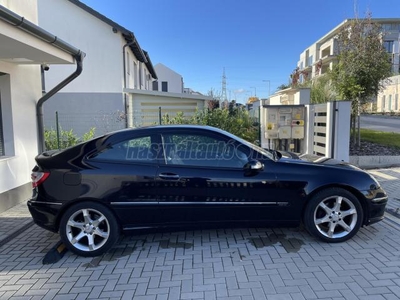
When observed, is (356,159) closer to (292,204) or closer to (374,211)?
(374,211)

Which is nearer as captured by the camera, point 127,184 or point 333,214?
point 127,184

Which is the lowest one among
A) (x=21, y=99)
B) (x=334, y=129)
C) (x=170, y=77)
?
(x=334, y=129)

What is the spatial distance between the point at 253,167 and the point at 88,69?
1120 cm

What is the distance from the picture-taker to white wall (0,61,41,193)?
17.7 ft

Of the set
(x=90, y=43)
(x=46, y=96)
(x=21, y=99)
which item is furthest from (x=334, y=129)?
(x=90, y=43)

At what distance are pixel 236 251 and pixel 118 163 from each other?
1.76m

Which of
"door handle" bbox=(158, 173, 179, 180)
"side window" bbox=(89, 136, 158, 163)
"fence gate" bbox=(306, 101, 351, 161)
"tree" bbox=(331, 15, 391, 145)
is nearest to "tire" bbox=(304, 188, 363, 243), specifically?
"door handle" bbox=(158, 173, 179, 180)

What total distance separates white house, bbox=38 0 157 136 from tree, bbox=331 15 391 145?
8.24 m

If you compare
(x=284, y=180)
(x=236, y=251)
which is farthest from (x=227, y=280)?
(x=284, y=180)

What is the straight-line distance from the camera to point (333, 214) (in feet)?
12.1

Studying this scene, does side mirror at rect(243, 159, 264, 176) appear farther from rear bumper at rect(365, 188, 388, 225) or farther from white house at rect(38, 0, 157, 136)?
white house at rect(38, 0, 157, 136)

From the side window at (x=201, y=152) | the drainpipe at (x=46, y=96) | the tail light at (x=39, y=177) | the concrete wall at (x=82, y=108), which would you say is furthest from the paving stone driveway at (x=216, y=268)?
the concrete wall at (x=82, y=108)

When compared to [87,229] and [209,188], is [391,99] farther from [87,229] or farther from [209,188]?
[87,229]

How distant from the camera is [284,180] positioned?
12.0 feet
